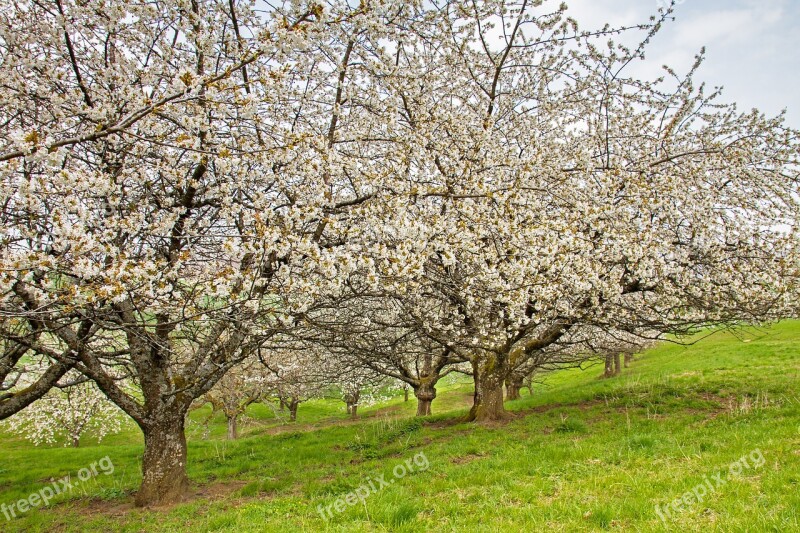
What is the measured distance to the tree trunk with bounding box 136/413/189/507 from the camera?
25.5 feet

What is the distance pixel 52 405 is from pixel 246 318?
20.5m

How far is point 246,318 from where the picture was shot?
5.90 meters

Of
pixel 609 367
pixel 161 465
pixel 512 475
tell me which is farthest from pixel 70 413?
pixel 609 367

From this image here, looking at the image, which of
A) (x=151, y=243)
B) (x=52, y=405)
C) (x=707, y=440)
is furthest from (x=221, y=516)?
(x=52, y=405)

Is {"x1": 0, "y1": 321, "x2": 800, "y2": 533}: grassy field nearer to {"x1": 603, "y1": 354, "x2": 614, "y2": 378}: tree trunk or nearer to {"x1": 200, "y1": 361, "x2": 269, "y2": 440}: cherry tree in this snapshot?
{"x1": 200, "y1": 361, "x2": 269, "y2": 440}: cherry tree

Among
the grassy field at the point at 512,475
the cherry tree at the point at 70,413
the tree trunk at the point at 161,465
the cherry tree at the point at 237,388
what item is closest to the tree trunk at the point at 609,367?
the grassy field at the point at 512,475

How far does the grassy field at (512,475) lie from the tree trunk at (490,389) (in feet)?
1.99

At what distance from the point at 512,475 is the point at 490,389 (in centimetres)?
518

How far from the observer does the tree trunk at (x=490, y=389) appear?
11680mm

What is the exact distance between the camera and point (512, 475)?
671cm

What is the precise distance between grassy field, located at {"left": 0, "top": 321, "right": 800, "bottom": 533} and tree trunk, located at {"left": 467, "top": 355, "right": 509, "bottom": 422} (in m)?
0.61

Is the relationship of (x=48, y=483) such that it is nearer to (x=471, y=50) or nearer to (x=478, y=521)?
(x=478, y=521)

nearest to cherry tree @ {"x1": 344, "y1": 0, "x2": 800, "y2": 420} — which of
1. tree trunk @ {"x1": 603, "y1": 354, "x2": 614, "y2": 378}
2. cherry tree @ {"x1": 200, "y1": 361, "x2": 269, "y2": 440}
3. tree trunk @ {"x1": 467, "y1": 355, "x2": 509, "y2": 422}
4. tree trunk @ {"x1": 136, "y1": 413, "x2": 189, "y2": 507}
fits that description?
tree trunk @ {"x1": 467, "y1": 355, "x2": 509, "y2": 422}

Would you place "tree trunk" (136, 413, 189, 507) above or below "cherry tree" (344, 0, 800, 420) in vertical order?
below
